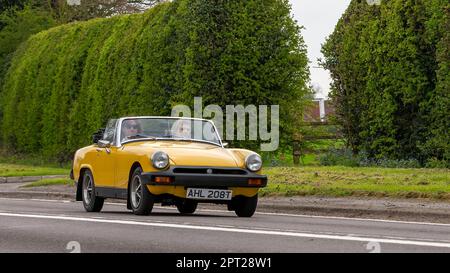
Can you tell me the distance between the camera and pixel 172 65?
28641mm

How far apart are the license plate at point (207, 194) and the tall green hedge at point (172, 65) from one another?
12.6 m

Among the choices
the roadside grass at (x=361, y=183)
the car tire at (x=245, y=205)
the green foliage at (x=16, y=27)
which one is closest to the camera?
the car tire at (x=245, y=205)

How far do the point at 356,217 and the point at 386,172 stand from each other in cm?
425

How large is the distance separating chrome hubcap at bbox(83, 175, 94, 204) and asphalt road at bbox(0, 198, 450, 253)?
1.62 m

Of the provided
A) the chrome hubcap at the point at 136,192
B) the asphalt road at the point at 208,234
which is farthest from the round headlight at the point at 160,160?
the asphalt road at the point at 208,234

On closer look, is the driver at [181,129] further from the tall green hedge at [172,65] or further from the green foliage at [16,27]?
the green foliage at [16,27]

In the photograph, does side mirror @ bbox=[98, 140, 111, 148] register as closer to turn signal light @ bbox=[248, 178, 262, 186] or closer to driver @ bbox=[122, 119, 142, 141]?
driver @ bbox=[122, 119, 142, 141]

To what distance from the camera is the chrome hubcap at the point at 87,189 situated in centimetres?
1698

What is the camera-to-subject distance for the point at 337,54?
27109mm

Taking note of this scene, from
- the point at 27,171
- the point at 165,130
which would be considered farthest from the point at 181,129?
the point at 27,171

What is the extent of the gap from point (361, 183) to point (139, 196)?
5711 millimetres

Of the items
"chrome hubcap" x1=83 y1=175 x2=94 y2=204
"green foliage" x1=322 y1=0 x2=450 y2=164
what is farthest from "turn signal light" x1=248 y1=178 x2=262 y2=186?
"green foliage" x1=322 y1=0 x2=450 y2=164
